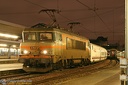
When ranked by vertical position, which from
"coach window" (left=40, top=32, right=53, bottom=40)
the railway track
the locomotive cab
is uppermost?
"coach window" (left=40, top=32, right=53, bottom=40)

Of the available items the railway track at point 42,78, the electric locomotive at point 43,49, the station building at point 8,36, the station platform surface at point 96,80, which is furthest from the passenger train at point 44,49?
the station building at point 8,36

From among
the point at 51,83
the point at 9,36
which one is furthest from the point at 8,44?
the point at 51,83

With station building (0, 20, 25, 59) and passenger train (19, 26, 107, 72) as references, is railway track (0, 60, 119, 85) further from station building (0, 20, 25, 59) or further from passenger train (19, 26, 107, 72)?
station building (0, 20, 25, 59)

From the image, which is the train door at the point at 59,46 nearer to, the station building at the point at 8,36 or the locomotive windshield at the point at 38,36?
the locomotive windshield at the point at 38,36

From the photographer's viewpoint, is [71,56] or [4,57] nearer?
[71,56]

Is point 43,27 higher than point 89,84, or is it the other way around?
point 43,27

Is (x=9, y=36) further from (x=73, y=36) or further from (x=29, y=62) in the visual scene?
(x=29, y=62)

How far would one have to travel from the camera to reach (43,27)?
2169cm

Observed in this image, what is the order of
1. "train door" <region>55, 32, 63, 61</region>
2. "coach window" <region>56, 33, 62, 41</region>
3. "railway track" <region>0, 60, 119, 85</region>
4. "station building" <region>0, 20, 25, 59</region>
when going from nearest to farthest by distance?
1. "railway track" <region>0, 60, 119, 85</region>
2. "train door" <region>55, 32, 63, 61</region>
3. "coach window" <region>56, 33, 62, 41</region>
4. "station building" <region>0, 20, 25, 59</region>

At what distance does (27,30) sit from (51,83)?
7.94 meters

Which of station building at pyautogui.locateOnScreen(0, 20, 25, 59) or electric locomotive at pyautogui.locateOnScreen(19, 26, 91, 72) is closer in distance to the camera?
electric locomotive at pyautogui.locateOnScreen(19, 26, 91, 72)

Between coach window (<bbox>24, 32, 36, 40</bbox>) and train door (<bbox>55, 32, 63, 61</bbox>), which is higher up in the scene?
coach window (<bbox>24, 32, 36, 40</bbox>)

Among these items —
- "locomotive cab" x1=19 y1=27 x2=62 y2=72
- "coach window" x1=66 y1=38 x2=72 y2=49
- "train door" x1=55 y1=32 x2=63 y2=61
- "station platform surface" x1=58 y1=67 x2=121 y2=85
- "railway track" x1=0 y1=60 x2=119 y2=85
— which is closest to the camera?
"station platform surface" x1=58 y1=67 x2=121 y2=85

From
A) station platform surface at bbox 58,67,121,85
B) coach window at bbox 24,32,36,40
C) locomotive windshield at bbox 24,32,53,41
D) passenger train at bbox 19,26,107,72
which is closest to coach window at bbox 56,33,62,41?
passenger train at bbox 19,26,107,72
